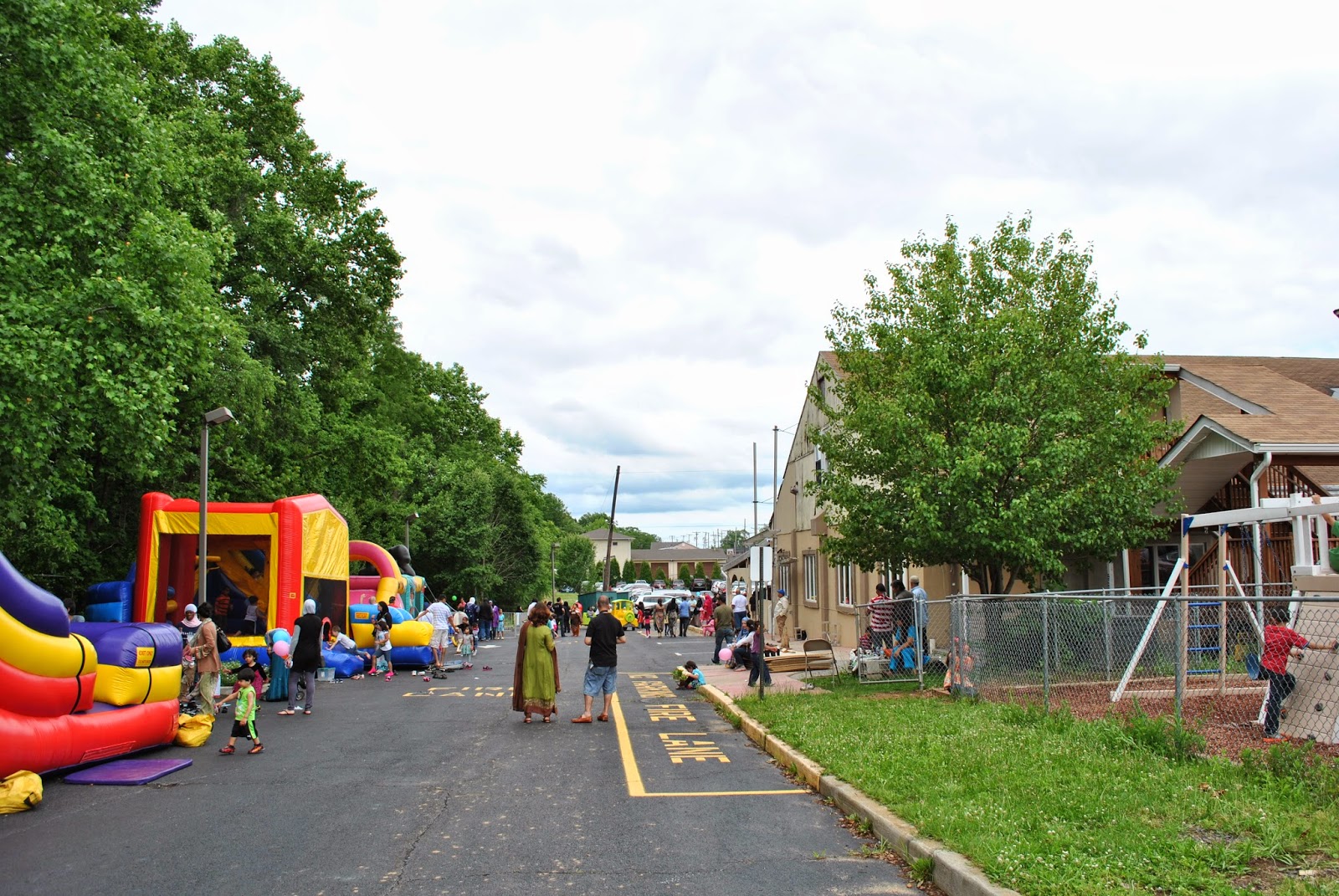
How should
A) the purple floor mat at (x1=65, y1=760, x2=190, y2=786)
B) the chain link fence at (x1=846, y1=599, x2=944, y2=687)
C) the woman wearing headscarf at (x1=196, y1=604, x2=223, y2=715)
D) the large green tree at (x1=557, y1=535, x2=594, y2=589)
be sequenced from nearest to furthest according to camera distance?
1. the purple floor mat at (x1=65, y1=760, x2=190, y2=786)
2. the woman wearing headscarf at (x1=196, y1=604, x2=223, y2=715)
3. the chain link fence at (x1=846, y1=599, x2=944, y2=687)
4. the large green tree at (x1=557, y1=535, x2=594, y2=589)

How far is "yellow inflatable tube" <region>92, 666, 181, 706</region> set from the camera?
10.6 meters

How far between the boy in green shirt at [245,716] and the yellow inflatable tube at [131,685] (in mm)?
772

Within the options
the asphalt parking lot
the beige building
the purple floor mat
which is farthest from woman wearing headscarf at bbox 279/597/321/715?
the beige building

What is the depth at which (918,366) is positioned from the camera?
15.9m

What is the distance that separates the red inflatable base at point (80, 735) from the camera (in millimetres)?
8688

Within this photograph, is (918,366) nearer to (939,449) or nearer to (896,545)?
(939,449)

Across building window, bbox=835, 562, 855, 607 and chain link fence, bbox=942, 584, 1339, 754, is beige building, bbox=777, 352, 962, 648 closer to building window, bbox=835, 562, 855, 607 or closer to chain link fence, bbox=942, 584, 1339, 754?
building window, bbox=835, 562, 855, 607

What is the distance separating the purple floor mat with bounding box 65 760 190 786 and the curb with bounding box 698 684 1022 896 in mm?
5984

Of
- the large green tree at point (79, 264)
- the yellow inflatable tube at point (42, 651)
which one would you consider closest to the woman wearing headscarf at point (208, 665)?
the large green tree at point (79, 264)

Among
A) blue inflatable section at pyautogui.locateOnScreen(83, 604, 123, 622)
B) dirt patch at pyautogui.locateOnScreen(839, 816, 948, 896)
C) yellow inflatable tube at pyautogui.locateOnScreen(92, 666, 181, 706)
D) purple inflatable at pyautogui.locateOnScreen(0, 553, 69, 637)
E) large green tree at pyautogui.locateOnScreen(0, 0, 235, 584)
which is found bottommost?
dirt patch at pyautogui.locateOnScreen(839, 816, 948, 896)

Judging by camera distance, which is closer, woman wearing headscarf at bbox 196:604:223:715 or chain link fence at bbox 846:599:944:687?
woman wearing headscarf at bbox 196:604:223:715

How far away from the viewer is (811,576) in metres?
34.2

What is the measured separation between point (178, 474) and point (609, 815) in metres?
21.9

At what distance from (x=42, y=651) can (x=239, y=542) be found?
1423cm
